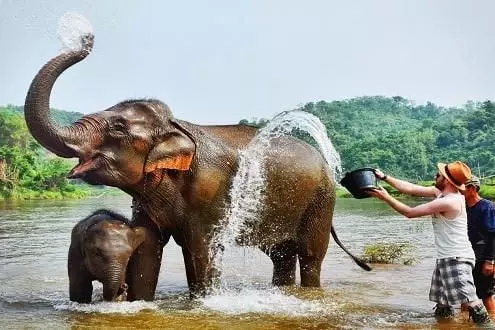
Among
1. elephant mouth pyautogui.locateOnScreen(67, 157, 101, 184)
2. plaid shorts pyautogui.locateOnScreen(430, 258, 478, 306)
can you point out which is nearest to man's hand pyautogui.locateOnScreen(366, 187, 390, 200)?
plaid shorts pyautogui.locateOnScreen(430, 258, 478, 306)

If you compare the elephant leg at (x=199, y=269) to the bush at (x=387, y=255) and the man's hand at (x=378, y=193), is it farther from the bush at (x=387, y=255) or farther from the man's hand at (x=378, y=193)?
the bush at (x=387, y=255)

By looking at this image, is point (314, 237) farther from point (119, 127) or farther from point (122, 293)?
point (119, 127)

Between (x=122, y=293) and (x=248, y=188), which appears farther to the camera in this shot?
(x=248, y=188)

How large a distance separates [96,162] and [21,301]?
1.86 meters

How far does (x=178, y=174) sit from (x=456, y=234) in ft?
8.87

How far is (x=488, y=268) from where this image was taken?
704 cm

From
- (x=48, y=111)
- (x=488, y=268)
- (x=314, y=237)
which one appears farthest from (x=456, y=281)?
(x=48, y=111)

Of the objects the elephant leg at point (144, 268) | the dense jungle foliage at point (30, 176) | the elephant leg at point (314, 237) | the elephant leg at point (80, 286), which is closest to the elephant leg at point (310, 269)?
the elephant leg at point (314, 237)

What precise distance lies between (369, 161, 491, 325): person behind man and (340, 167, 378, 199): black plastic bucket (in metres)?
0.11

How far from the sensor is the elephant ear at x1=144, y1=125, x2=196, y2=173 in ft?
24.3

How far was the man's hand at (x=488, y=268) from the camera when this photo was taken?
277 inches

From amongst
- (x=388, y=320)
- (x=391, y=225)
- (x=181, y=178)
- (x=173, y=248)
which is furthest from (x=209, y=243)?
(x=391, y=225)

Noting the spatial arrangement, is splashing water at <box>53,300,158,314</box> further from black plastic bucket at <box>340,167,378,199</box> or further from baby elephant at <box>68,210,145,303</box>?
black plastic bucket at <box>340,167,378,199</box>

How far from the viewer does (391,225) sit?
20828mm
